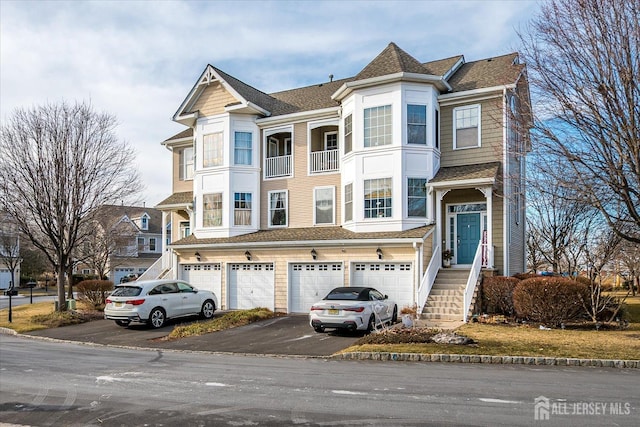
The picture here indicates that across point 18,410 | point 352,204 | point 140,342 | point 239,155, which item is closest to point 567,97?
point 352,204

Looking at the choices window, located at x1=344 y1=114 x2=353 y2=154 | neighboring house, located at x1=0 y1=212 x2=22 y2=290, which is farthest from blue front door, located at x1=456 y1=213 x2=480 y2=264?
neighboring house, located at x1=0 y1=212 x2=22 y2=290

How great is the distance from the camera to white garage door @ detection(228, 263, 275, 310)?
2261cm

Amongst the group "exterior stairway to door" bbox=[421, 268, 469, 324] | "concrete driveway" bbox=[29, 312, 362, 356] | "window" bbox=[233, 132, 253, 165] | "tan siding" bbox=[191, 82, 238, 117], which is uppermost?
"tan siding" bbox=[191, 82, 238, 117]

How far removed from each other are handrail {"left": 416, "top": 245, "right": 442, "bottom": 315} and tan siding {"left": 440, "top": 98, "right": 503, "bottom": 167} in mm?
3842

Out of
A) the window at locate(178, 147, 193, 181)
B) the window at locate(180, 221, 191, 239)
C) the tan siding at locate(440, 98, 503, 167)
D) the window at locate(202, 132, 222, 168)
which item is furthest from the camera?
the window at locate(180, 221, 191, 239)

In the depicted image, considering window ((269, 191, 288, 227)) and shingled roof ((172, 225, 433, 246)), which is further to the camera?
window ((269, 191, 288, 227))

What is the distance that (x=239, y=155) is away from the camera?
25094 mm

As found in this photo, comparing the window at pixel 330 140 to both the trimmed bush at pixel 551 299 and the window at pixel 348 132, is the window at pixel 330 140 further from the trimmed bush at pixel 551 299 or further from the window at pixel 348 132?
the trimmed bush at pixel 551 299

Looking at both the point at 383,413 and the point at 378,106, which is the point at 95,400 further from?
the point at 378,106

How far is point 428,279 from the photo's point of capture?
1866 centimetres

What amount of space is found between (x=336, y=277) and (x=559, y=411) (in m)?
14.3

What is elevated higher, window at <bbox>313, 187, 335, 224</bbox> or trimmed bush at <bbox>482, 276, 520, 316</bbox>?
window at <bbox>313, 187, 335, 224</bbox>

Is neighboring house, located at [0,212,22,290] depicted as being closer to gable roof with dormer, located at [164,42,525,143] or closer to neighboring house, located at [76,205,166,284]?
neighboring house, located at [76,205,166,284]

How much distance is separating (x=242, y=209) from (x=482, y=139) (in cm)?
1112
